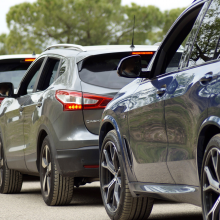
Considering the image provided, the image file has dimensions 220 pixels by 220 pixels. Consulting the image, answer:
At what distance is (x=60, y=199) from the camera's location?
6398 millimetres

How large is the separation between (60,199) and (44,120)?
89 cm

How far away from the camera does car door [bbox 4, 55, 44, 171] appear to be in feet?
24.7

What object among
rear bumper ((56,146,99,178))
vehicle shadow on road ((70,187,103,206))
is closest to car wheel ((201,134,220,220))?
rear bumper ((56,146,99,178))

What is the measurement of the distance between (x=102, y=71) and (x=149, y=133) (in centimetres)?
197

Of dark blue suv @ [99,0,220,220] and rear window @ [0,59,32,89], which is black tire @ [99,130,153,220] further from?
rear window @ [0,59,32,89]

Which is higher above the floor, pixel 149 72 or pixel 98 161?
pixel 149 72

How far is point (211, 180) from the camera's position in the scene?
3355 millimetres

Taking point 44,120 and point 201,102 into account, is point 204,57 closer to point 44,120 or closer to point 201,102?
point 201,102

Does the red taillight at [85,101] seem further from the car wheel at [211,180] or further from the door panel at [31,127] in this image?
the car wheel at [211,180]

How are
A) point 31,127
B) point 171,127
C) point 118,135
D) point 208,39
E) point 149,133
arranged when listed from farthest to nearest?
1. point 31,127
2. point 118,135
3. point 149,133
4. point 171,127
5. point 208,39

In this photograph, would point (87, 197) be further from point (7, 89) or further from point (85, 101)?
point (85, 101)

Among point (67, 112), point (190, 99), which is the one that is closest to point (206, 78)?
point (190, 99)

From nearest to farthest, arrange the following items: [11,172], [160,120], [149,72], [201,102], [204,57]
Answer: [201,102] → [204,57] → [160,120] → [149,72] → [11,172]

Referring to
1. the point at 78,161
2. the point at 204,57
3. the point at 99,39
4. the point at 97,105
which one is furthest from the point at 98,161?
the point at 99,39
